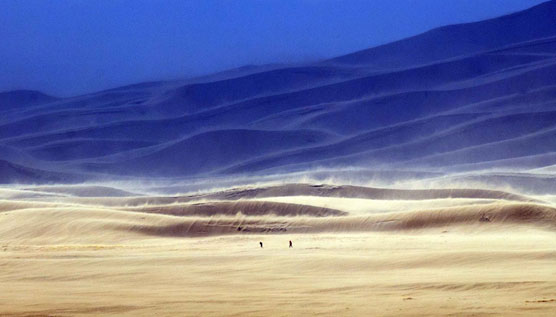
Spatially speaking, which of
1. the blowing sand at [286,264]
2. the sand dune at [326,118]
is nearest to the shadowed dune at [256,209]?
the blowing sand at [286,264]

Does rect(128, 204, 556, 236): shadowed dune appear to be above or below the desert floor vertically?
above

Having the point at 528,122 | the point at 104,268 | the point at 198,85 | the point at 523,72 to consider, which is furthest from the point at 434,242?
the point at 198,85

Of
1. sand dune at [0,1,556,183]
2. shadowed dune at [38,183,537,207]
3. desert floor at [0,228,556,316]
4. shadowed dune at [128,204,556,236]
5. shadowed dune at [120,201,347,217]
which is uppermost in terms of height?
sand dune at [0,1,556,183]

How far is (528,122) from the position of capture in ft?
167

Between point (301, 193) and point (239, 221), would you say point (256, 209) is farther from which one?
point (301, 193)

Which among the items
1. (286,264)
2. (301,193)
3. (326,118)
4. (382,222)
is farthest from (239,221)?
(326,118)

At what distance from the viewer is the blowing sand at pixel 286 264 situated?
8203 millimetres

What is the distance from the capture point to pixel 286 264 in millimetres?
11930

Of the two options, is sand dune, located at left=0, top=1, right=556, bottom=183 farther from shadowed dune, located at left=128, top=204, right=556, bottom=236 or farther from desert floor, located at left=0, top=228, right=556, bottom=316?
desert floor, located at left=0, top=228, right=556, bottom=316

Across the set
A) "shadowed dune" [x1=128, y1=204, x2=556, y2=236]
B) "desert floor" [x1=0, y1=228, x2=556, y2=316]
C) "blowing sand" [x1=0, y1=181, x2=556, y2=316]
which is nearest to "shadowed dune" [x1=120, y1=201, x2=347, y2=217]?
"blowing sand" [x1=0, y1=181, x2=556, y2=316]

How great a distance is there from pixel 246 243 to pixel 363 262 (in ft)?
18.8

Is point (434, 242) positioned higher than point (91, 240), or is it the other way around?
point (91, 240)

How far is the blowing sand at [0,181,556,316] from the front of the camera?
8203mm

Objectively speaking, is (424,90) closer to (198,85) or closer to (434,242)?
(198,85)
